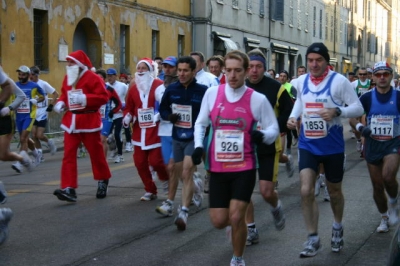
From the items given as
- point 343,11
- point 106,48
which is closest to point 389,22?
point 343,11

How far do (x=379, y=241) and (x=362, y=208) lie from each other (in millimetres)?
2113

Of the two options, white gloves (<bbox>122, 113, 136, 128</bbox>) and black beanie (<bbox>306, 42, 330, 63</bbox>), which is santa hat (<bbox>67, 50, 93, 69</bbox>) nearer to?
white gloves (<bbox>122, 113, 136, 128</bbox>)

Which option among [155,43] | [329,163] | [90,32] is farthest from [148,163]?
[155,43]

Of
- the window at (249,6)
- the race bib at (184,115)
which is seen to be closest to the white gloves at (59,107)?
the race bib at (184,115)

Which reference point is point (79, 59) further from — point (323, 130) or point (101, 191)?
point (323, 130)

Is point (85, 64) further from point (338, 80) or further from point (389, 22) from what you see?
point (389, 22)

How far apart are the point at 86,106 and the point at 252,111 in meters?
4.51

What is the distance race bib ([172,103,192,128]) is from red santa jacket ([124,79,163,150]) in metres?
1.17

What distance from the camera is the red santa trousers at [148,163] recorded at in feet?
34.7

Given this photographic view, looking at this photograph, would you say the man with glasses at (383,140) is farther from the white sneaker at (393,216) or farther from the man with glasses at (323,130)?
the man with glasses at (323,130)

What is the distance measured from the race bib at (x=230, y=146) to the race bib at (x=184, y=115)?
2750 mm

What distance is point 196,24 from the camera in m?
34.7

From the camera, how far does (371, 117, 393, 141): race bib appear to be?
28.2 ft

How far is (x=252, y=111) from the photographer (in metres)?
6.53
